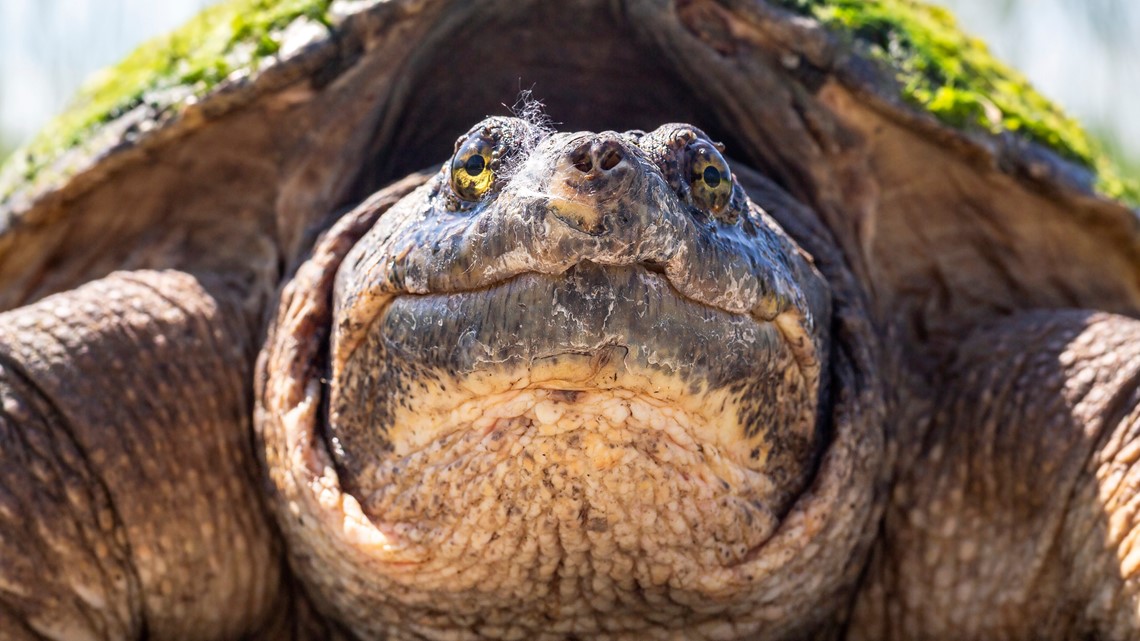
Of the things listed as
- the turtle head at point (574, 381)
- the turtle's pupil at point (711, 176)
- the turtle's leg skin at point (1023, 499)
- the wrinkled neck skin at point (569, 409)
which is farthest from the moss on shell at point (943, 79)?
the turtle's pupil at point (711, 176)

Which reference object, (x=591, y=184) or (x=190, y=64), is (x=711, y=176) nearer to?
(x=591, y=184)

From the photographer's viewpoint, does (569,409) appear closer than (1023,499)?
Yes

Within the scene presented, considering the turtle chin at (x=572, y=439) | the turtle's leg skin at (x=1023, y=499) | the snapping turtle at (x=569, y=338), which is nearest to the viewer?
the turtle chin at (x=572, y=439)

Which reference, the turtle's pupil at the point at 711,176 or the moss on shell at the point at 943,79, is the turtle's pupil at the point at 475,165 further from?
the moss on shell at the point at 943,79

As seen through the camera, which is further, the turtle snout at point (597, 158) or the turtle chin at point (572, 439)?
the turtle chin at point (572, 439)

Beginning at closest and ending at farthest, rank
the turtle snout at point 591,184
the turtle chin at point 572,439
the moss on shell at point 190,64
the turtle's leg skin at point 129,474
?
the turtle snout at point 591,184 → the turtle chin at point 572,439 → the turtle's leg skin at point 129,474 → the moss on shell at point 190,64

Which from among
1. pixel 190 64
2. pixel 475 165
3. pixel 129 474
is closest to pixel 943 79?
pixel 475 165

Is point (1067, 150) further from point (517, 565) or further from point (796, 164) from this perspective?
point (517, 565)
